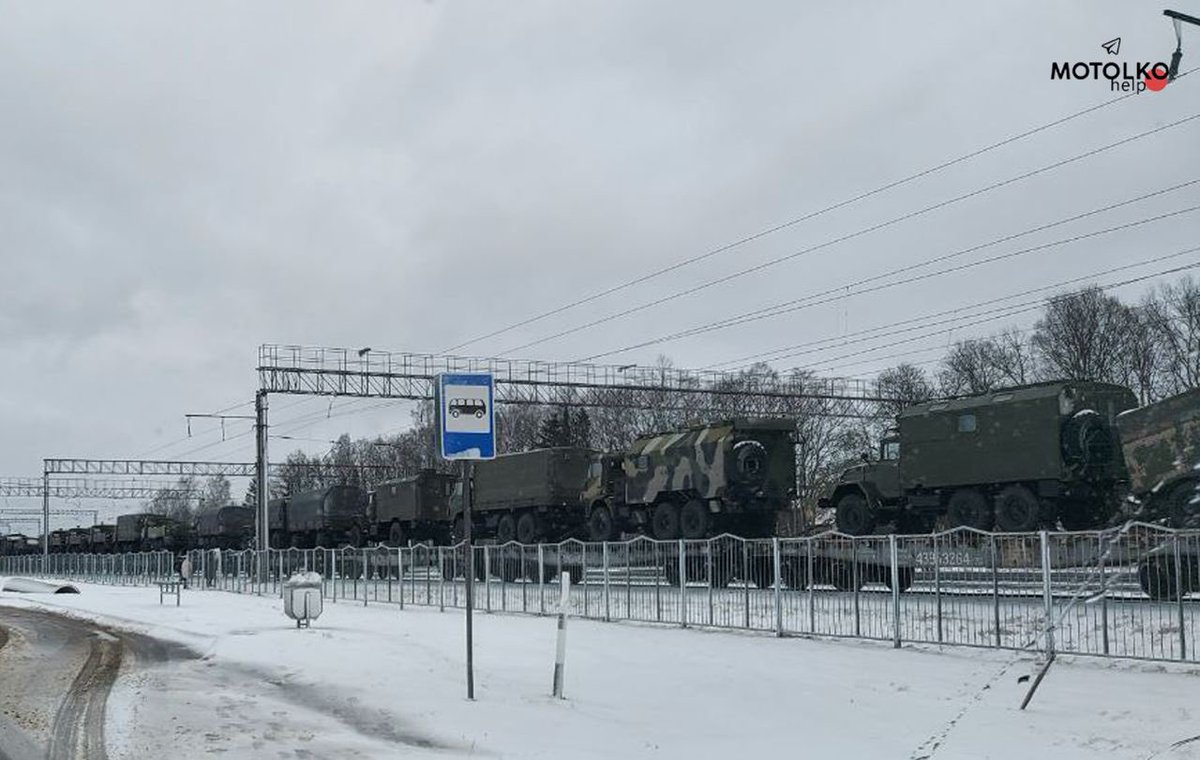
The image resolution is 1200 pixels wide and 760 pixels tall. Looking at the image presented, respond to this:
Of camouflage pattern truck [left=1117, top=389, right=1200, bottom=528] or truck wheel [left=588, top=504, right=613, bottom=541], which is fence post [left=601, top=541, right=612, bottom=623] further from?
truck wheel [left=588, top=504, right=613, bottom=541]

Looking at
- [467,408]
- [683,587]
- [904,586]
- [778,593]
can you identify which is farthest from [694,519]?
[467,408]

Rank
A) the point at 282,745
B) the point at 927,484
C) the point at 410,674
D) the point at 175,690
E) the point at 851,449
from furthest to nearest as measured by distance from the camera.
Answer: the point at 851,449
the point at 927,484
the point at 410,674
the point at 175,690
the point at 282,745

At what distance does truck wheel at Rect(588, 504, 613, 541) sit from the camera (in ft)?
98.0

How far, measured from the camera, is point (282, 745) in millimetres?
8648

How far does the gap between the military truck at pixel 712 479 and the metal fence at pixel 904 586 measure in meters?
6.26

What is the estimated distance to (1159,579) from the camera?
469 inches

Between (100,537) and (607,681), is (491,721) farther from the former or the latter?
(100,537)

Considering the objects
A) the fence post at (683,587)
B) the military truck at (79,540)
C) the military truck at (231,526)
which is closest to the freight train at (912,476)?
the fence post at (683,587)

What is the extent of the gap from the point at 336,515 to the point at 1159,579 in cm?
3736

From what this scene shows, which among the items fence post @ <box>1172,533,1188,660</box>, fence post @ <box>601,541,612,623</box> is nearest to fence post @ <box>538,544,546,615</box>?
fence post @ <box>601,541,612,623</box>

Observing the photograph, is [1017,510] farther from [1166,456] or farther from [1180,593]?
[1180,593]

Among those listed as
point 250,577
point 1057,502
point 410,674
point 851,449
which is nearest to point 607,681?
point 410,674

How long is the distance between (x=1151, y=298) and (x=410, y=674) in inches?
2081

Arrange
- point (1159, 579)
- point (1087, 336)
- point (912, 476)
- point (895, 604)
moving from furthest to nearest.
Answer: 1. point (1087, 336)
2. point (912, 476)
3. point (895, 604)
4. point (1159, 579)
